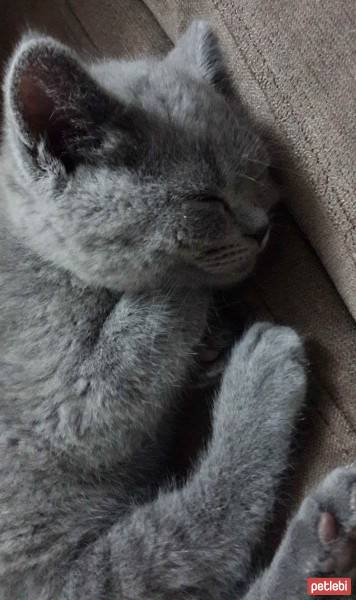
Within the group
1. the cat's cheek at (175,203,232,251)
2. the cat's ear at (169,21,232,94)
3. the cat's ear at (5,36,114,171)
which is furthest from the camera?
the cat's ear at (169,21,232,94)

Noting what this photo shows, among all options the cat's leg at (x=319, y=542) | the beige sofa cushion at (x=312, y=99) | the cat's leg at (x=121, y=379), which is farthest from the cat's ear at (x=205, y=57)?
the cat's leg at (x=319, y=542)

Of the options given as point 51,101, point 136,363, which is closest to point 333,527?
point 136,363

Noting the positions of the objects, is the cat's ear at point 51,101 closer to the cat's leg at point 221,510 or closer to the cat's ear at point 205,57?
the cat's ear at point 205,57

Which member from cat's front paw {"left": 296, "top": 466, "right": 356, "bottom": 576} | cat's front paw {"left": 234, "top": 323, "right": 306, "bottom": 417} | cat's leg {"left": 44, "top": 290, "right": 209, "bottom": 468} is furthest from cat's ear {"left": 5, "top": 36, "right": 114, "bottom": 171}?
cat's front paw {"left": 296, "top": 466, "right": 356, "bottom": 576}

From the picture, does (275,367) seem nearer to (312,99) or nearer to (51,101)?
(312,99)

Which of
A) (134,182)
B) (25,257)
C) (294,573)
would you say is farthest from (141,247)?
(294,573)

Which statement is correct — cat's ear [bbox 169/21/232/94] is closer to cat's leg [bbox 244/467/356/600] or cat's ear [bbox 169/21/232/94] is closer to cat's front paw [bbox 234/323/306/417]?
cat's front paw [bbox 234/323/306/417]
